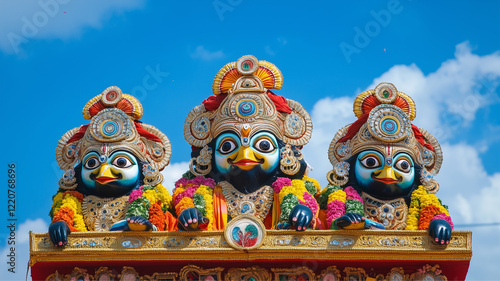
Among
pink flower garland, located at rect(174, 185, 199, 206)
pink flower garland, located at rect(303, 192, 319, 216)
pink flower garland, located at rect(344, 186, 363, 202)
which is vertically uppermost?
pink flower garland, located at rect(174, 185, 199, 206)

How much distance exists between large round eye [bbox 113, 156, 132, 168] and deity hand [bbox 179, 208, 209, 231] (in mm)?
1827

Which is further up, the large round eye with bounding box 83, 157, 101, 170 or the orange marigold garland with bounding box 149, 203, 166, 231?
the large round eye with bounding box 83, 157, 101, 170

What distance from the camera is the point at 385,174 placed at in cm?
2298

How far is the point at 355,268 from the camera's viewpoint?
2211cm

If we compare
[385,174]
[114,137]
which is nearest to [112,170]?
[114,137]

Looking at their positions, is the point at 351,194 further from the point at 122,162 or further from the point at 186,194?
the point at 122,162

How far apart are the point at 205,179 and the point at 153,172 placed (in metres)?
0.99

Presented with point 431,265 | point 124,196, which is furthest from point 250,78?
point 431,265

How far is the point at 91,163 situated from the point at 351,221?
4.87 m

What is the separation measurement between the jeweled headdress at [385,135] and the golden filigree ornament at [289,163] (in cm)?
64

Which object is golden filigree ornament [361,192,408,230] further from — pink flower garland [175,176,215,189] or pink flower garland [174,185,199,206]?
pink flower garland [174,185,199,206]

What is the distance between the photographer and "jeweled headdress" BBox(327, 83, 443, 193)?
2338 centimetres

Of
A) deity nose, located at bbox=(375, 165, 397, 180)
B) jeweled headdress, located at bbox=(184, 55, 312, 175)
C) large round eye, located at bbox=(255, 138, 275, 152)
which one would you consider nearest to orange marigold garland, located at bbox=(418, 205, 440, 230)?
deity nose, located at bbox=(375, 165, 397, 180)

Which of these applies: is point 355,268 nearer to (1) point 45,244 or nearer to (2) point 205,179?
(2) point 205,179
